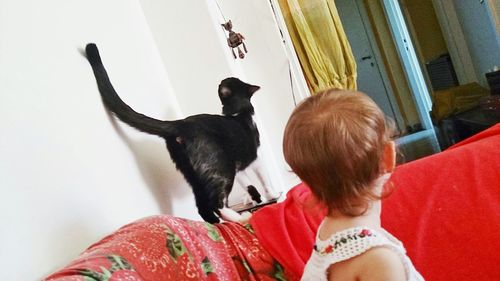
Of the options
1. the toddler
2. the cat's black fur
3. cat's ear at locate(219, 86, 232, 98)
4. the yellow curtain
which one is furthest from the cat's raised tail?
the yellow curtain

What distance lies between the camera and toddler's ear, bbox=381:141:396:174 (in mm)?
781

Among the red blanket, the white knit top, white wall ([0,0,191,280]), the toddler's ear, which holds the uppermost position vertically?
white wall ([0,0,191,280])

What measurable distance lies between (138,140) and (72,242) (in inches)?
20.1

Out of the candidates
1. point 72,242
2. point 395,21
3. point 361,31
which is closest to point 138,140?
point 72,242

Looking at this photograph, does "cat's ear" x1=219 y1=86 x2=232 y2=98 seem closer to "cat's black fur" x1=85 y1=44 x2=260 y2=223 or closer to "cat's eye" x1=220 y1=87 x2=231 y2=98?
"cat's eye" x1=220 y1=87 x2=231 y2=98

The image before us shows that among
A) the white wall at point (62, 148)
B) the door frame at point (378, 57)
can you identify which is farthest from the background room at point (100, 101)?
the door frame at point (378, 57)

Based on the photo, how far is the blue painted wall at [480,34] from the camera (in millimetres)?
3025

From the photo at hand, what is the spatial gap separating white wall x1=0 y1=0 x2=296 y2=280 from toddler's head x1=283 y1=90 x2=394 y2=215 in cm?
53

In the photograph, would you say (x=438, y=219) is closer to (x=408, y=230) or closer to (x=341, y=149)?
(x=408, y=230)

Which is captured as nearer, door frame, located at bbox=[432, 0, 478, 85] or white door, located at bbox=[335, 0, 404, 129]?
door frame, located at bbox=[432, 0, 478, 85]

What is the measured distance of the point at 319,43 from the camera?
271 centimetres

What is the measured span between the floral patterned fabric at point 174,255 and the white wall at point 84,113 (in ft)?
0.48

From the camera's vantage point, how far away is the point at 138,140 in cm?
140

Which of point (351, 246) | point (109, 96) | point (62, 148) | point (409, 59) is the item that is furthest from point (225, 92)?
point (409, 59)
